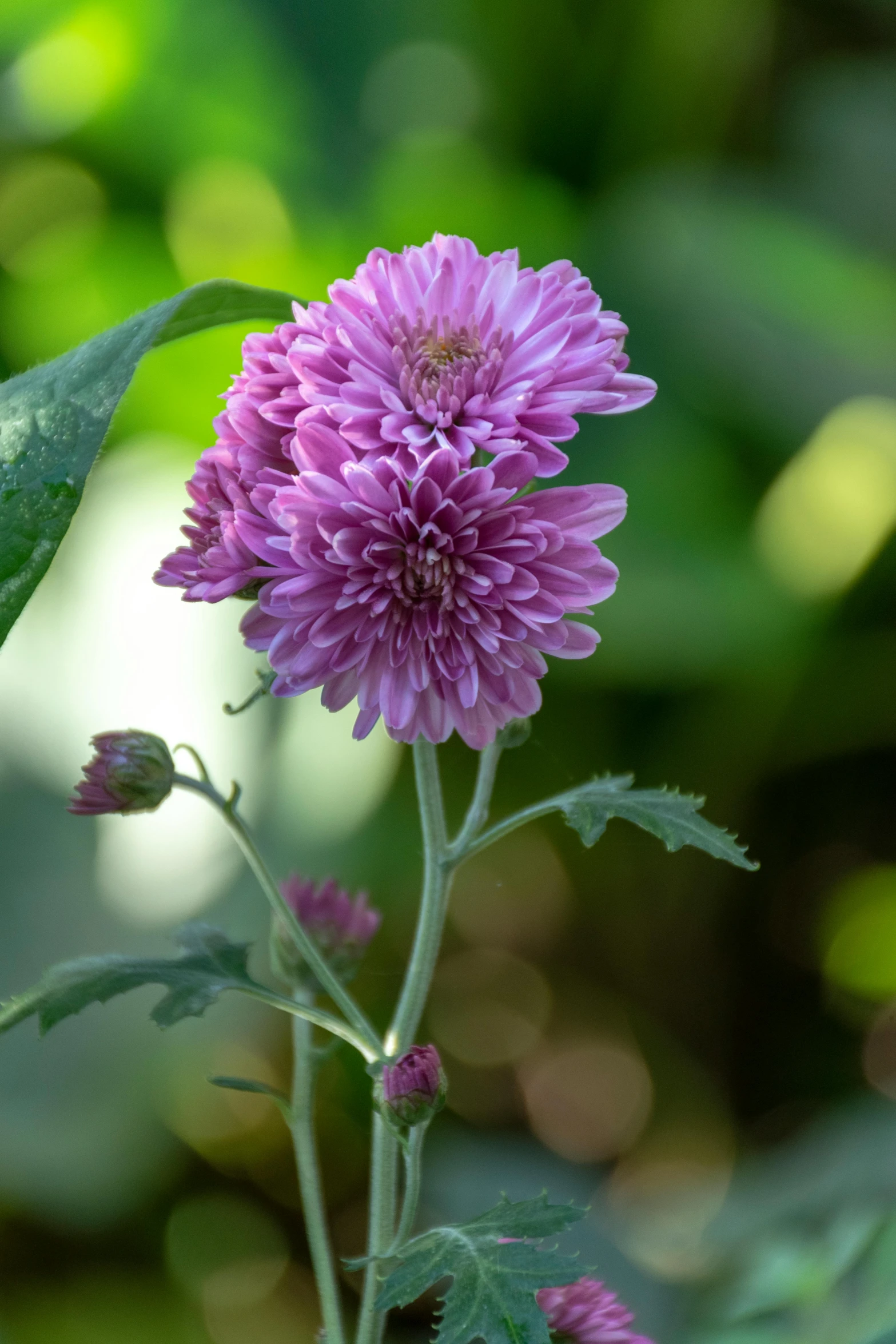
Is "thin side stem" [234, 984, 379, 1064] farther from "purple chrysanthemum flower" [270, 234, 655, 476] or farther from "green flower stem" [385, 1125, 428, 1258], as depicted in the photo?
"purple chrysanthemum flower" [270, 234, 655, 476]

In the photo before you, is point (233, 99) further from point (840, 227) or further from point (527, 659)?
point (527, 659)

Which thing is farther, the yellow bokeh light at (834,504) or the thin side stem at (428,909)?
the yellow bokeh light at (834,504)

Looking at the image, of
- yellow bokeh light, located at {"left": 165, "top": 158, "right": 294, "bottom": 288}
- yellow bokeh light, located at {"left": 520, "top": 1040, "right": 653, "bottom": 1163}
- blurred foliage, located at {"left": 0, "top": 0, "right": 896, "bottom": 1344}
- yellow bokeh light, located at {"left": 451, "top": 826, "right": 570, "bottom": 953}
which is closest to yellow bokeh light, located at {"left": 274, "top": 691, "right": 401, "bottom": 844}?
blurred foliage, located at {"left": 0, "top": 0, "right": 896, "bottom": 1344}

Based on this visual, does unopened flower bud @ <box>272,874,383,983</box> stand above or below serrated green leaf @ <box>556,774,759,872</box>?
below

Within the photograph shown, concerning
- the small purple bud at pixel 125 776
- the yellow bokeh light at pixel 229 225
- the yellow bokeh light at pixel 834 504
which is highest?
the yellow bokeh light at pixel 229 225

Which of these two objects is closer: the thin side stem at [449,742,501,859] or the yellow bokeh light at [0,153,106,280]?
the thin side stem at [449,742,501,859]

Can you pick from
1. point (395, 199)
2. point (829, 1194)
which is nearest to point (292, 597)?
point (829, 1194)

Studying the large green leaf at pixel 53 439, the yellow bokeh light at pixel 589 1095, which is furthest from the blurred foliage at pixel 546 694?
the large green leaf at pixel 53 439

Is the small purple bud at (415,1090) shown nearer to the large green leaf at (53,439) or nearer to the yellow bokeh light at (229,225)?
the large green leaf at (53,439)
